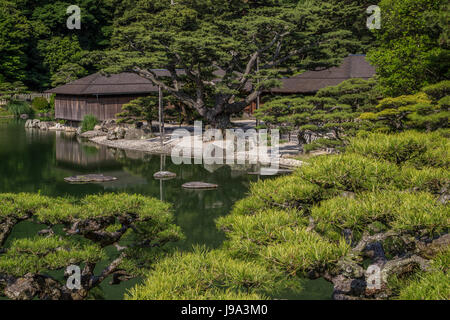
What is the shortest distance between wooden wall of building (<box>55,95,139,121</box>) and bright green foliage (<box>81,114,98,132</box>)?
1199 mm

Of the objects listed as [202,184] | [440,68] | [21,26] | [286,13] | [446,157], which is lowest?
[202,184]

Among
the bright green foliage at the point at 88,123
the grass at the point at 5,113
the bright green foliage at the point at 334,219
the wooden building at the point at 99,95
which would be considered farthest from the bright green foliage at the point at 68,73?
the bright green foliage at the point at 334,219

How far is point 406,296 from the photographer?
473cm

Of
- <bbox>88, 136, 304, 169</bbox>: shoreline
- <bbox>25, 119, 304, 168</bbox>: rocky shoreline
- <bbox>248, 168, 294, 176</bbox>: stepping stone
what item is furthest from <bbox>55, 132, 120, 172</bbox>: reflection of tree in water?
<bbox>248, 168, 294, 176</bbox>: stepping stone

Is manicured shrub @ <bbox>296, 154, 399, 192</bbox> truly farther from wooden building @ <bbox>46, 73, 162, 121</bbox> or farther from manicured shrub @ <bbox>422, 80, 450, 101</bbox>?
wooden building @ <bbox>46, 73, 162, 121</bbox>

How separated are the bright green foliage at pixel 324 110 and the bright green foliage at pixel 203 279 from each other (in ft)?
50.9

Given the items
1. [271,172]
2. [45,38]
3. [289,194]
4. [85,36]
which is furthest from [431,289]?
[85,36]

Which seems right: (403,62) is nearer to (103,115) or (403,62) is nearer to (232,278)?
(232,278)

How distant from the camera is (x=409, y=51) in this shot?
19.3m

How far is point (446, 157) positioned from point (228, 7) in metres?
22.7

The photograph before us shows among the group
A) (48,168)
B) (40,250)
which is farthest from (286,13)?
(40,250)

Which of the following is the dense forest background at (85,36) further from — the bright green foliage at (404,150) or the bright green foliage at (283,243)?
the bright green foliage at (283,243)

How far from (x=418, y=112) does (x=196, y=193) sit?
859 centimetres

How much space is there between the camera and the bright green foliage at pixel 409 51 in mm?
18875
